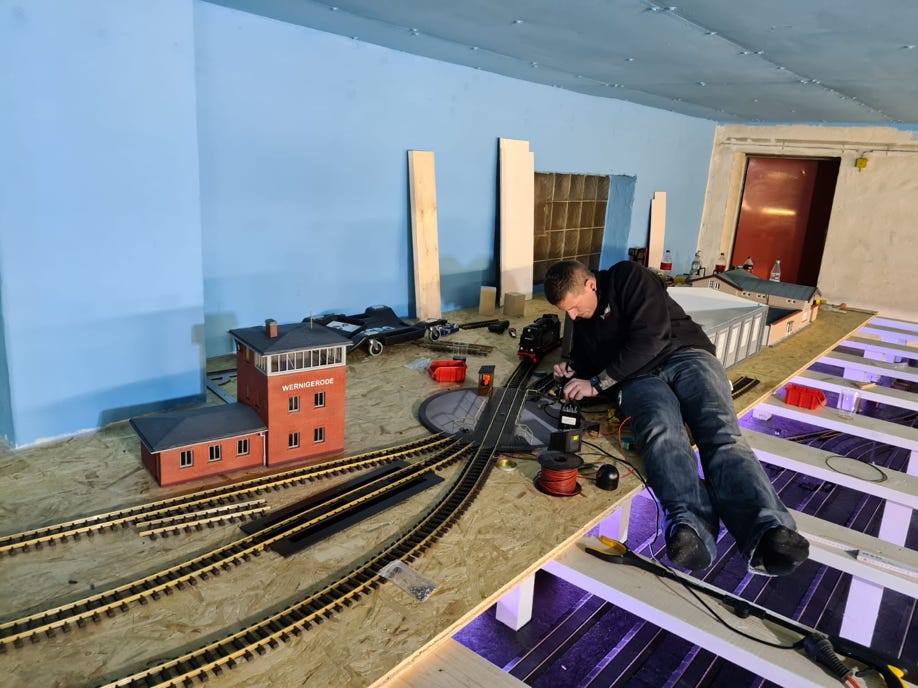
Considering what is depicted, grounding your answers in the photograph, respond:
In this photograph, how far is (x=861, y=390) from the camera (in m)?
4.62

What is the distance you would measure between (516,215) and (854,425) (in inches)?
122

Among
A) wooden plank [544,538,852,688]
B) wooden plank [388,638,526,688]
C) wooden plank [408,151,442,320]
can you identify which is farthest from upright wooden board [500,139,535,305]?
wooden plank [388,638,526,688]

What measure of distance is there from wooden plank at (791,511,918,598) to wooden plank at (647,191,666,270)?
5542 mm

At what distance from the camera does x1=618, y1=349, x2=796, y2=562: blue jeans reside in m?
2.51

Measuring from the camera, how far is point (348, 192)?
14.8ft

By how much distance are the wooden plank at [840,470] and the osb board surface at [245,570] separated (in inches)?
45.3

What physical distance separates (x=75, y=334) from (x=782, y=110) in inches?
271

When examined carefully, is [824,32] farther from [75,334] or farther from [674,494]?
[75,334]

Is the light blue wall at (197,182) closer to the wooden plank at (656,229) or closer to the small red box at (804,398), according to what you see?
the wooden plank at (656,229)

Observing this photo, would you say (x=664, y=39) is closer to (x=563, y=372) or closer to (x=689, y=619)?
(x=563, y=372)

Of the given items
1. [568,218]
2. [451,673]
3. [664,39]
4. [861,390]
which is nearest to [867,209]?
[568,218]

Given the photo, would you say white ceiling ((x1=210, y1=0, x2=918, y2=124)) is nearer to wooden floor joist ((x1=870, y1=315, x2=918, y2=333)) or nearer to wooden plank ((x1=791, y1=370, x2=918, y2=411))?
wooden plank ((x1=791, y1=370, x2=918, y2=411))

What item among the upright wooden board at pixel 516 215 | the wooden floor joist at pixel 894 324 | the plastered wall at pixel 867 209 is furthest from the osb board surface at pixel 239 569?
the plastered wall at pixel 867 209

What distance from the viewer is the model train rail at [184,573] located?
1774 millimetres
